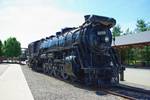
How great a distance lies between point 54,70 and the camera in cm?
1958

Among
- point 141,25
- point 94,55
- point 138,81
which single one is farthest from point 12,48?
point 94,55

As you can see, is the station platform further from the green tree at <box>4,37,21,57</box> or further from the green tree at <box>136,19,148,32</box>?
the green tree at <box>4,37,21,57</box>

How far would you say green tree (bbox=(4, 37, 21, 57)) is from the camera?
98606mm

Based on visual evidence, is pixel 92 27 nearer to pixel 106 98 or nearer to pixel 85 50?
pixel 85 50

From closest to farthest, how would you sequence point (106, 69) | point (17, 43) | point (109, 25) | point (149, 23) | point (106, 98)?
point (106, 98) < point (106, 69) < point (109, 25) < point (149, 23) < point (17, 43)

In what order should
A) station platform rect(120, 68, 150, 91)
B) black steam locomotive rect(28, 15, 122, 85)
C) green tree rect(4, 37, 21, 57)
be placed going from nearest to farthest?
1. black steam locomotive rect(28, 15, 122, 85)
2. station platform rect(120, 68, 150, 91)
3. green tree rect(4, 37, 21, 57)

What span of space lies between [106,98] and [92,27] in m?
5.28

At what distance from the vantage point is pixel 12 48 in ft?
330

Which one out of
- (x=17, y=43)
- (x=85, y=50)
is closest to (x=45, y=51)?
(x=85, y=50)

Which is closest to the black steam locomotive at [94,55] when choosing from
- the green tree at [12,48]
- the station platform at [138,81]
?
the station platform at [138,81]

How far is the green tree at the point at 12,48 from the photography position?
3882 inches

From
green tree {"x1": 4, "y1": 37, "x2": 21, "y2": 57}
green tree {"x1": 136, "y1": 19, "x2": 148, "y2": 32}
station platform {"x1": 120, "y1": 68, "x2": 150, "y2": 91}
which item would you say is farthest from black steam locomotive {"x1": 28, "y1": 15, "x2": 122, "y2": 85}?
green tree {"x1": 4, "y1": 37, "x2": 21, "y2": 57}

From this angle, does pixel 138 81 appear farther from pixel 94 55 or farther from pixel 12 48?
pixel 12 48

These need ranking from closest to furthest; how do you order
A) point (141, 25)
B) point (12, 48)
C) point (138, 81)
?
point (138, 81) < point (141, 25) < point (12, 48)
